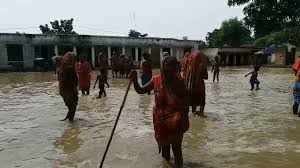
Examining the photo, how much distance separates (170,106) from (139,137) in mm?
2246

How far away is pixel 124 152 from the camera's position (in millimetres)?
6383

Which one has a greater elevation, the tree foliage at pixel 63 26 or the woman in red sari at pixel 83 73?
the tree foliage at pixel 63 26

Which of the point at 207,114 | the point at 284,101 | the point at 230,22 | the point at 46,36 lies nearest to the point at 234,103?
the point at 284,101

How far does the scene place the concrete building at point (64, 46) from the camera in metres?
35.3

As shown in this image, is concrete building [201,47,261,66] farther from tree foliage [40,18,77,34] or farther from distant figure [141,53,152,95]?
distant figure [141,53,152,95]

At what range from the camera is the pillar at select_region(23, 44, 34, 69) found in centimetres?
3597

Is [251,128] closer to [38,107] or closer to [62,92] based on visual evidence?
[62,92]

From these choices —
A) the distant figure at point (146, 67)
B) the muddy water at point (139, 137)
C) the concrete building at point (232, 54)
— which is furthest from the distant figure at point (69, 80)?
the concrete building at point (232, 54)

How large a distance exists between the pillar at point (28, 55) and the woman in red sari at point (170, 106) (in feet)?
106

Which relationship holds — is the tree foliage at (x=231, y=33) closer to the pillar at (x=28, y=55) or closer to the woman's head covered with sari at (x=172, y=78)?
the pillar at (x=28, y=55)

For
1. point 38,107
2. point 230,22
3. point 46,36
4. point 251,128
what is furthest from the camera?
point 230,22

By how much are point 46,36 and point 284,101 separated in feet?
93.6

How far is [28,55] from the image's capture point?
119 feet

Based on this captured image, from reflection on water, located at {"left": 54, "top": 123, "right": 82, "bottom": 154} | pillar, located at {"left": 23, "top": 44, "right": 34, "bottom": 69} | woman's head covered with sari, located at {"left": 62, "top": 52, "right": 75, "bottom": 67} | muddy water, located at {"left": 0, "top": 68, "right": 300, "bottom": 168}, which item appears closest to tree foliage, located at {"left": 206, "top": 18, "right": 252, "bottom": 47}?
pillar, located at {"left": 23, "top": 44, "right": 34, "bottom": 69}
